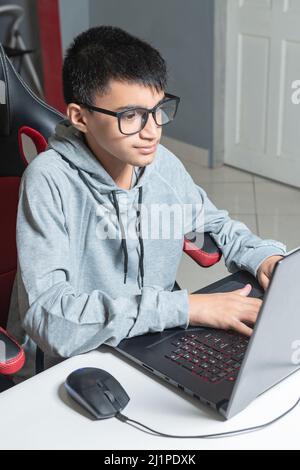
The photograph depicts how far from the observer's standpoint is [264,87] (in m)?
3.78

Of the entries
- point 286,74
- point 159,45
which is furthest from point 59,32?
point 286,74

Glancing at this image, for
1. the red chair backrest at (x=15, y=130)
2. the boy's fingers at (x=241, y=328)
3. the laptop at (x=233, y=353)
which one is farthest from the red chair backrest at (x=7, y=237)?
the boy's fingers at (x=241, y=328)

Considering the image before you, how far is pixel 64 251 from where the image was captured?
1.28 m

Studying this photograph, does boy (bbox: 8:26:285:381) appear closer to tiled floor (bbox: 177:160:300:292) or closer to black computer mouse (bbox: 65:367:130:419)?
black computer mouse (bbox: 65:367:130:419)

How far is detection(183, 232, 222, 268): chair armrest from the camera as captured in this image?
5.07 feet

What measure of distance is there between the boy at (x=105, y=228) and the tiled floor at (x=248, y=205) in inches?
55.5

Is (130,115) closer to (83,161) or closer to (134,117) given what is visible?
(134,117)

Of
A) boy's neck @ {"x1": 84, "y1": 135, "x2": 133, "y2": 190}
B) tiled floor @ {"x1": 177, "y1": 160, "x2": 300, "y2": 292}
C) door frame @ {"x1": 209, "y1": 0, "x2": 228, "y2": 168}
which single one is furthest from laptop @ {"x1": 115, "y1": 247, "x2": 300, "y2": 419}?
door frame @ {"x1": 209, "y1": 0, "x2": 228, "y2": 168}

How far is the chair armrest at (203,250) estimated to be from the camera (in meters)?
1.54

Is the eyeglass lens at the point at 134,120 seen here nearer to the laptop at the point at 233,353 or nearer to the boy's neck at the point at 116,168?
the boy's neck at the point at 116,168

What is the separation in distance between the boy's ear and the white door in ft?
8.04

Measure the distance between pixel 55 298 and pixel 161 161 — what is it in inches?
19.1

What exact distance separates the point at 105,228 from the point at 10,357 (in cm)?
36

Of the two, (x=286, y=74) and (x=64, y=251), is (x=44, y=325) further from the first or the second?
(x=286, y=74)
